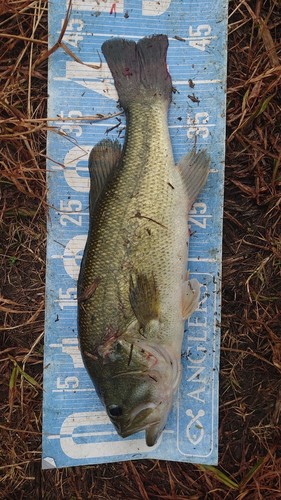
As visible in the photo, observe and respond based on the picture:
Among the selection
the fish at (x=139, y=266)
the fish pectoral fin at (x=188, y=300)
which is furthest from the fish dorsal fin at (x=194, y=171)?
the fish pectoral fin at (x=188, y=300)

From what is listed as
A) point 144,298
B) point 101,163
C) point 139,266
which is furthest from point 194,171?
point 144,298

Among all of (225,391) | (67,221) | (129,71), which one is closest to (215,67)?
(129,71)

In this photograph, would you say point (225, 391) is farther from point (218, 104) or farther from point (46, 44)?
point (46, 44)

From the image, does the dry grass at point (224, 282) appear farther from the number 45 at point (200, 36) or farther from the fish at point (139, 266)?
the fish at point (139, 266)

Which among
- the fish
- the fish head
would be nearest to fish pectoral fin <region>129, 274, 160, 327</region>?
→ the fish

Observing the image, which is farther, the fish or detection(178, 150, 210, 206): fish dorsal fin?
detection(178, 150, 210, 206): fish dorsal fin

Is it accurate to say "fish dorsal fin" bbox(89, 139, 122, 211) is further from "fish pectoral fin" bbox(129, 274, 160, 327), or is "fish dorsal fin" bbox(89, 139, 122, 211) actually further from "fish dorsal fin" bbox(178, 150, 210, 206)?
"fish pectoral fin" bbox(129, 274, 160, 327)
